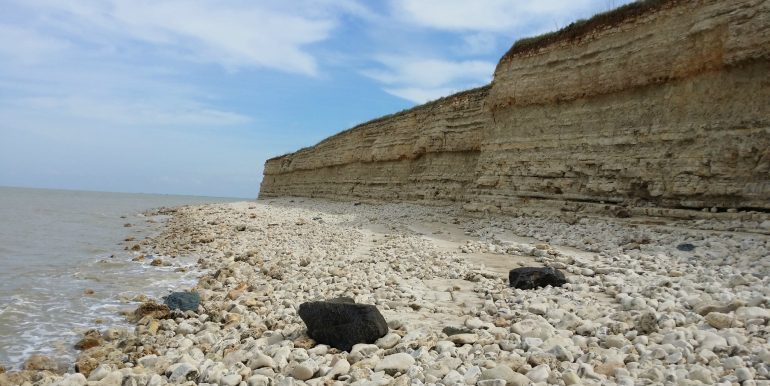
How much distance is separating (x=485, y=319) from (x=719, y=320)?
2.10 m

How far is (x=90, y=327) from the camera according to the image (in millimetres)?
6809

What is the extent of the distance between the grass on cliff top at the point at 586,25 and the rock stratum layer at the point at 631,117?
0.05m

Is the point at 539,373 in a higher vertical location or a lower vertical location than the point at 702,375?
lower

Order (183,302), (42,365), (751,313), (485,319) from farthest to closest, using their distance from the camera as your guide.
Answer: (183,302), (42,365), (485,319), (751,313)

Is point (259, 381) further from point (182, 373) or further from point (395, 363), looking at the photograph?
point (395, 363)

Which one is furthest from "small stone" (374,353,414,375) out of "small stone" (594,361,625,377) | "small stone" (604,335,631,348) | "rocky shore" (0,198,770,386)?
"small stone" (604,335,631,348)

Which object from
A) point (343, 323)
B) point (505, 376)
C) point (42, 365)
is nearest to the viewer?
point (505, 376)

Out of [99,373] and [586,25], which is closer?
[99,373]

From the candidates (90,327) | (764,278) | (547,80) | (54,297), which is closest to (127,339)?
(90,327)

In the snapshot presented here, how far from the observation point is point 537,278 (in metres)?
6.40

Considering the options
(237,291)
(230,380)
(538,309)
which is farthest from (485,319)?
(237,291)

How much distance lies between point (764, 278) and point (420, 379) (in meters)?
4.71

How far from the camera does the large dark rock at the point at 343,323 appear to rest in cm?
478

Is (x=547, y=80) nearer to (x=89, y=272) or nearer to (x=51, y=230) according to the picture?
(x=89, y=272)
